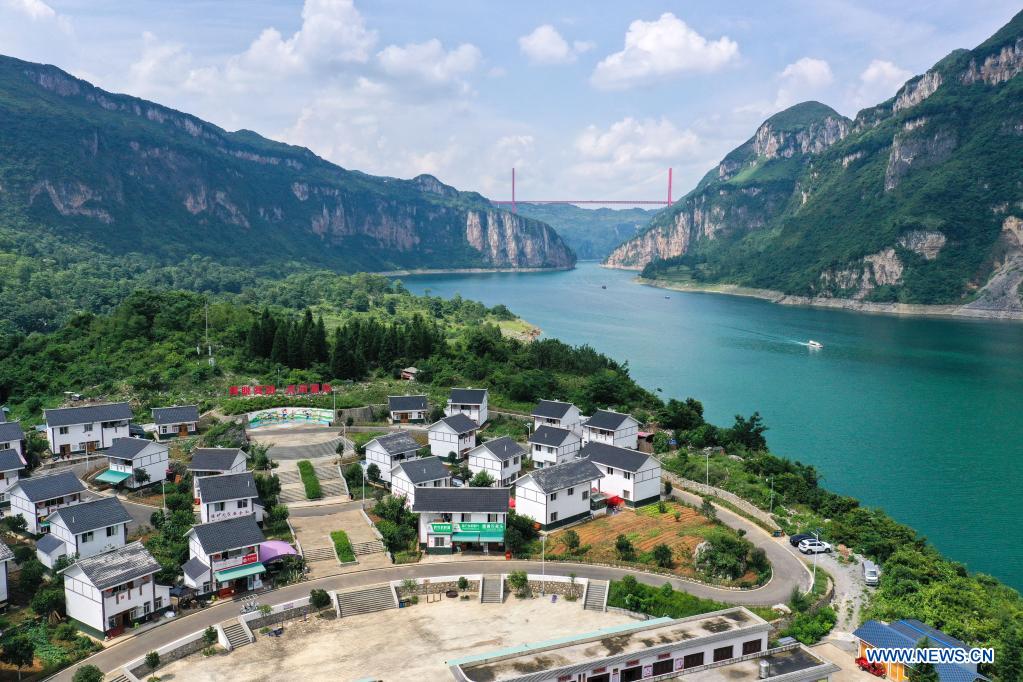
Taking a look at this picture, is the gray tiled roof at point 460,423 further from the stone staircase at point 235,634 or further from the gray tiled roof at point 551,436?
the stone staircase at point 235,634

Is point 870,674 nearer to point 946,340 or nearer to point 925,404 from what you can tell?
point 925,404

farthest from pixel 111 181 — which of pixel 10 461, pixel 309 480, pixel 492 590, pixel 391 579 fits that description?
pixel 492 590

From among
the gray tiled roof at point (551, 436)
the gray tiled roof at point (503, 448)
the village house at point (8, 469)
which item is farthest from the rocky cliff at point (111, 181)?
the gray tiled roof at point (503, 448)

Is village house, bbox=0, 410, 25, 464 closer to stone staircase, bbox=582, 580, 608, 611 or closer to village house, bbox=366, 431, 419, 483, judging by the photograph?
village house, bbox=366, 431, 419, 483

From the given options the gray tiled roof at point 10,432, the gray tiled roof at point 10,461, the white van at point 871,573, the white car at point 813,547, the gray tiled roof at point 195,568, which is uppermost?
the gray tiled roof at point 10,432

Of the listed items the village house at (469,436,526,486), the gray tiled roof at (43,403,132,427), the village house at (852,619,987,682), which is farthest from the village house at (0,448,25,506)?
the village house at (852,619,987,682)

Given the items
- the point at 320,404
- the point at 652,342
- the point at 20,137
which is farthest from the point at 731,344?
the point at 20,137
